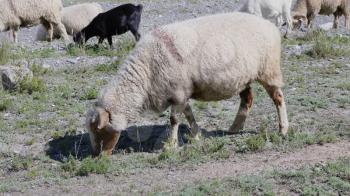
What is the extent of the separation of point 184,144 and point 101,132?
111 cm

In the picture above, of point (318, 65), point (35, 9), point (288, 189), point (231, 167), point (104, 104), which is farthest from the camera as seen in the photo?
point (35, 9)

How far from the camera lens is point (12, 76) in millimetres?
11484

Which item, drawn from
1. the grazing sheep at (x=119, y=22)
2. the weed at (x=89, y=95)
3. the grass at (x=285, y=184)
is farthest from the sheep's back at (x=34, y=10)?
the grass at (x=285, y=184)

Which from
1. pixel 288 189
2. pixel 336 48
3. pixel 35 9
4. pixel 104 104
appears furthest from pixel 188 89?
pixel 35 9

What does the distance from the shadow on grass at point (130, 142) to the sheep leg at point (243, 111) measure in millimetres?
160

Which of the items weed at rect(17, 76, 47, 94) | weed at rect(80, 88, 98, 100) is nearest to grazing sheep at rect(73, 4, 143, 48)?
weed at rect(17, 76, 47, 94)

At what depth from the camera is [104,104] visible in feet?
27.4

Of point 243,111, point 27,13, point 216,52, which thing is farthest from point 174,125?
point 27,13

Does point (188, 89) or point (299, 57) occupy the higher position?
point (188, 89)

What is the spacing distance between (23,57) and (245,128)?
6.22 meters

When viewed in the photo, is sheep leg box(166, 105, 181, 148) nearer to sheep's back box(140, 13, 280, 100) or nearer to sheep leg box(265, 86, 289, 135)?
sheep's back box(140, 13, 280, 100)

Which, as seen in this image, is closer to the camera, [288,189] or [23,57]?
[288,189]

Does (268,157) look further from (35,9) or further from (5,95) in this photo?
(35,9)

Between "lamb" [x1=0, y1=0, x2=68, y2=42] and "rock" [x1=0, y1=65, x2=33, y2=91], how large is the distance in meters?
5.73
